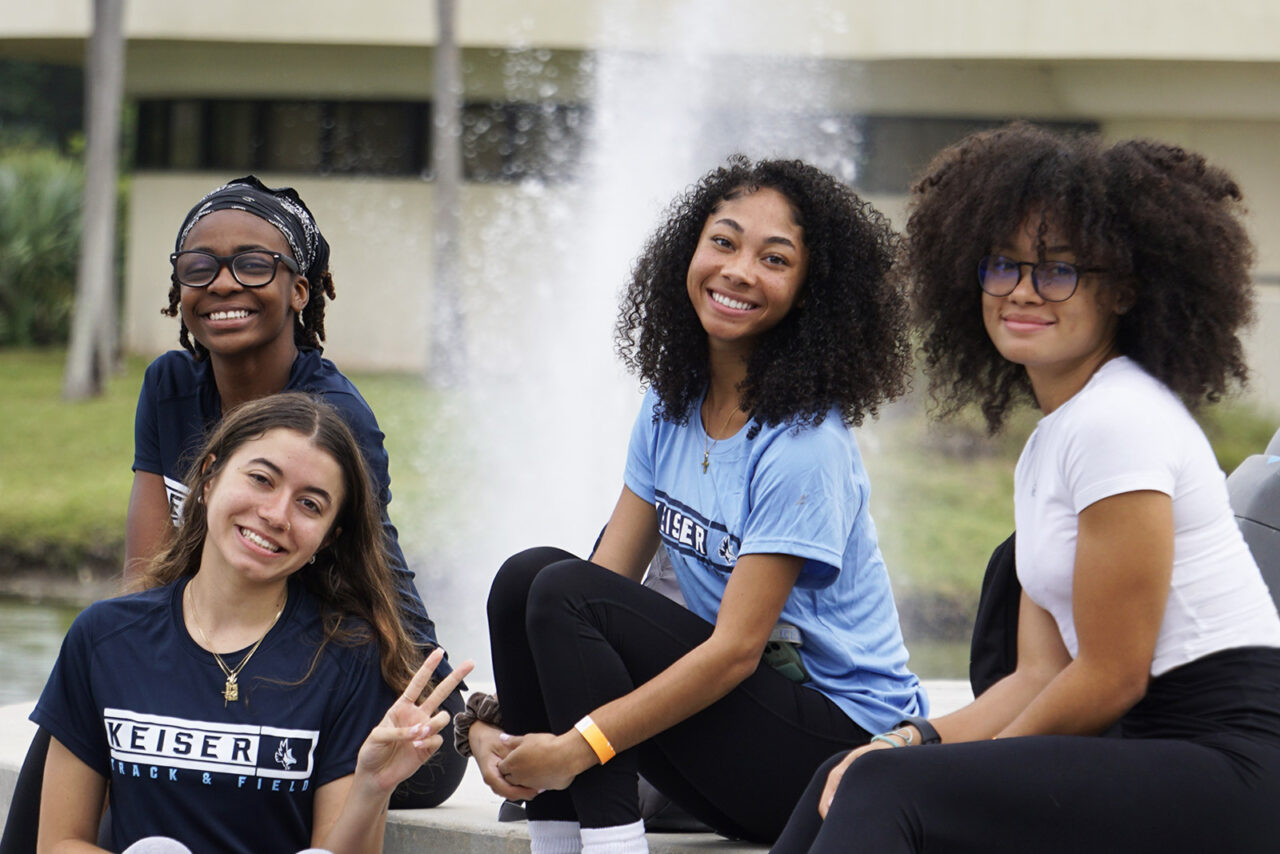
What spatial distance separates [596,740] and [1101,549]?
84 cm

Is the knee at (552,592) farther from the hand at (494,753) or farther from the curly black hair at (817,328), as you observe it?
the curly black hair at (817,328)

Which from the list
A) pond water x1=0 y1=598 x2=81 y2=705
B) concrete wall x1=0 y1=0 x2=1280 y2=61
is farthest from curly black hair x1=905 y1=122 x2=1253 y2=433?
concrete wall x1=0 y1=0 x2=1280 y2=61

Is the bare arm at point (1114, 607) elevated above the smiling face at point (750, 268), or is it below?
below

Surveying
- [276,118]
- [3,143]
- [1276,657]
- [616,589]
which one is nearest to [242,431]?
[616,589]

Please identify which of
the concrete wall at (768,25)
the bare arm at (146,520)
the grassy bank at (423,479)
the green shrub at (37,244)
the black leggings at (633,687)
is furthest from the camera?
the green shrub at (37,244)

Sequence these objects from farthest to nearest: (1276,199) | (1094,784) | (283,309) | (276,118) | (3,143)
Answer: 1. (3,143)
2. (276,118)
3. (1276,199)
4. (283,309)
5. (1094,784)

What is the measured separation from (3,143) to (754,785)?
24318 millimetres

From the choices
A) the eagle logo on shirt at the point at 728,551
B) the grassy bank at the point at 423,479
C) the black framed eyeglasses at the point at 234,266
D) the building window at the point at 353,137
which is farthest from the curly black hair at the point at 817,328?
the building window at the point at 353,137

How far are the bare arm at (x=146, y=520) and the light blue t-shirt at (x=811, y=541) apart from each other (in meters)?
1.01

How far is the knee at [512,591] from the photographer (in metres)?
2.71

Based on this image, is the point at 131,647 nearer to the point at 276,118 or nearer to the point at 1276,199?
the point at 1276,199

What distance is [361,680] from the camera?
2.58 m

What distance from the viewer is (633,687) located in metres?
2.63

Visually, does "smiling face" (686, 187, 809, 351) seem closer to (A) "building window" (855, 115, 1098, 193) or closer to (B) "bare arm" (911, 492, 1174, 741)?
(B) "bare arm" (911, 492, 1174, 741)
